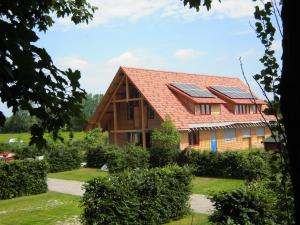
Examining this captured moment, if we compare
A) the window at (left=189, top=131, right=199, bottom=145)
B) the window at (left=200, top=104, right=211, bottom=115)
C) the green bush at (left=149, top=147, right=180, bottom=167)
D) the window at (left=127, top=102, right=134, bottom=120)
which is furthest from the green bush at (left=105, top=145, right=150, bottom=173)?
the window at (left=200, top=104, right=211, bottom=115)

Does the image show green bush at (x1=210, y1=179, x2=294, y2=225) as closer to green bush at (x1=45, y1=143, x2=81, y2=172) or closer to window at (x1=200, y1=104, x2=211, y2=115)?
green bush at (x1=45, y1=143, x2=81, y2=172)

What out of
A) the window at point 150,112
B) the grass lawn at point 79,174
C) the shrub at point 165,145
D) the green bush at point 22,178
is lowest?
the grass lawn at point 79,174

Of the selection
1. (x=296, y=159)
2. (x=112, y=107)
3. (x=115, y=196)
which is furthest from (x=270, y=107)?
(x=112, y=107)

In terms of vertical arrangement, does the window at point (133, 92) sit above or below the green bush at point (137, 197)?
above

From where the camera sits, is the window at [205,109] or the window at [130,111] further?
the window at [130,111]

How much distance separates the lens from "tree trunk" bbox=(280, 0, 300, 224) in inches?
80.5

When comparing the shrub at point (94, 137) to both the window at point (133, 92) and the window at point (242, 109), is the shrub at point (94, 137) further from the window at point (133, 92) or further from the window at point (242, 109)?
the window at point (242, 109)

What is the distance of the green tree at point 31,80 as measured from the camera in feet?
10.2

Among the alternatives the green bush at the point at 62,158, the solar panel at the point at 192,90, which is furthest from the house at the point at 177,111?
the green bush at the point at 62,158

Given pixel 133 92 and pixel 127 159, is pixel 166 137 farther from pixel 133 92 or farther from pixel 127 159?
pixel 133 92

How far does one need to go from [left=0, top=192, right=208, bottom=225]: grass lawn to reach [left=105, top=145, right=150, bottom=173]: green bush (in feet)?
17.6

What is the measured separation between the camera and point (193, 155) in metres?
25.3

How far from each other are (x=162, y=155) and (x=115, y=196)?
1585 centimetres

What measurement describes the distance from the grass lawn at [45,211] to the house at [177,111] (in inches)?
522
